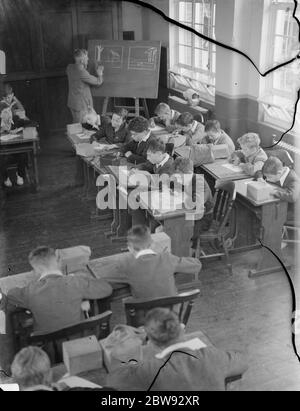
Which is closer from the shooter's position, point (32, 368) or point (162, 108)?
point (32, 368)

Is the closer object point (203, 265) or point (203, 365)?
point (203, 365)

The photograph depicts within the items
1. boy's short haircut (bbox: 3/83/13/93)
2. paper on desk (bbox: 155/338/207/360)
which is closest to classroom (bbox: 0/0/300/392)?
paper on desk (bbox: 155/338/207/360)

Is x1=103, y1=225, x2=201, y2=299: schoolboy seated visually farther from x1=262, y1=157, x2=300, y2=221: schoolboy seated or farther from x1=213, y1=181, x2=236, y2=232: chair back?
x1=262, y1=157, x2=300, y2=221: schoolboy seated

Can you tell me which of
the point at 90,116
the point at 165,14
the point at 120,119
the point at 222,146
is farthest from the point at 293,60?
the point at 90,116

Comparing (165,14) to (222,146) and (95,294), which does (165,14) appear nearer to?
(95,294)

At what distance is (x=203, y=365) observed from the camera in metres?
2.63

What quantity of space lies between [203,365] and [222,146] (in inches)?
112

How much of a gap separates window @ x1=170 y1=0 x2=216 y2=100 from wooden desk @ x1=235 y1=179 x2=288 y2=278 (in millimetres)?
914

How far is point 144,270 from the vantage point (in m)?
3.22

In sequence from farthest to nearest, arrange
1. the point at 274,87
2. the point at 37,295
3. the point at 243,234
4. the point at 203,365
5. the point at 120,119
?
the point at 120,119, the point at 243,234, the point at 274,87, the point at 37,295, the point at 203,365

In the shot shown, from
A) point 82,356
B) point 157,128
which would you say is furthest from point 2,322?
point 157,128

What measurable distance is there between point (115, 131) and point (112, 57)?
2.53ft

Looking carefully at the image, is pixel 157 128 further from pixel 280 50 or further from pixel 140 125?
pixel 280 50

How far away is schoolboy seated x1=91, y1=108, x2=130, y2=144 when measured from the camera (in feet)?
18.5
